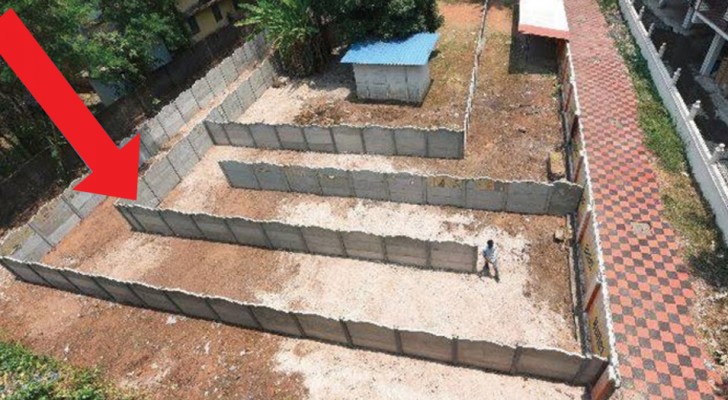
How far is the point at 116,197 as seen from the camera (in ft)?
73.9

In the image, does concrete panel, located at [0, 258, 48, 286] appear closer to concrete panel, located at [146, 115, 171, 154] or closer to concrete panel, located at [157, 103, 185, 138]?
concrete panel, located at [146, 115, 171, 154]

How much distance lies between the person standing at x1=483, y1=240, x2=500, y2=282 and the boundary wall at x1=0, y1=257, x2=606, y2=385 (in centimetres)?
358

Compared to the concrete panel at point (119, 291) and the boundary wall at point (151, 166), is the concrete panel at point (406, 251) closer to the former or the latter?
the concrete panel at point (119, 291)

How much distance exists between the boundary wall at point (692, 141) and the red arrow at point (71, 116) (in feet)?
80.6

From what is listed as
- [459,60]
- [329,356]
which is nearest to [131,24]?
[459,60]

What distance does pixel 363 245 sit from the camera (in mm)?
16734

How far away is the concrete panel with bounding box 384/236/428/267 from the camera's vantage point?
1592cm

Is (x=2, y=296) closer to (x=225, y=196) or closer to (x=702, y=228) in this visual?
(x=225, y=196)

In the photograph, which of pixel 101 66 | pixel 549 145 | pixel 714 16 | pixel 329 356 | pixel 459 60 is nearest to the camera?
pixel 329 356

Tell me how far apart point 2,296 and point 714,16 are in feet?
126

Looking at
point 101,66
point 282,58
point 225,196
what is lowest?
point 225,196

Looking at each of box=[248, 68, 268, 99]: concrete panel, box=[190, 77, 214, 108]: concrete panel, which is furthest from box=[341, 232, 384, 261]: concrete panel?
box=[190, 77, 214, 108]: concrete panel

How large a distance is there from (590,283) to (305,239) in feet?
33.0

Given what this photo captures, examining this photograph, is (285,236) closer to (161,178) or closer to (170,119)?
(161,178)
